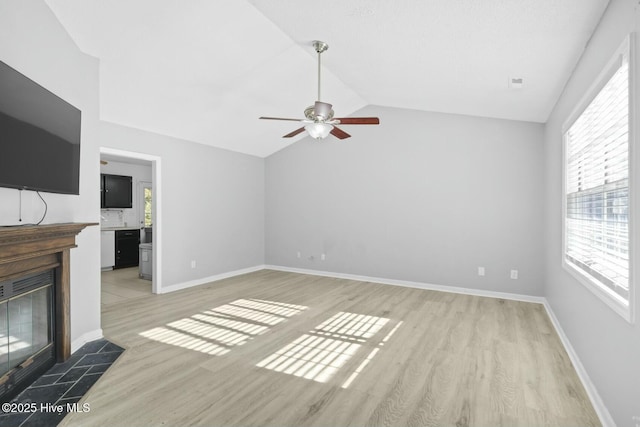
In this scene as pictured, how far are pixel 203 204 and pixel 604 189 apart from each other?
5206mm

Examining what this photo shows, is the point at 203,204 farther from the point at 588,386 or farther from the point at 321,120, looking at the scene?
the point at 588,386

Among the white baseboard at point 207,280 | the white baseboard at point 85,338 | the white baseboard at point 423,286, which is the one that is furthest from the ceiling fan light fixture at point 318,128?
the white baseboard at point 207,280

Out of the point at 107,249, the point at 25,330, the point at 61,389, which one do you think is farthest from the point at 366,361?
the point at 107,249

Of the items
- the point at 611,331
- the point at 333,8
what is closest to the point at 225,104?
the point at 333,8

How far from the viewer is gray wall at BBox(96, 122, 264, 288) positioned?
4.98m

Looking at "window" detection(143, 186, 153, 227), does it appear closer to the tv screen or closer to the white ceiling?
the white ceiling

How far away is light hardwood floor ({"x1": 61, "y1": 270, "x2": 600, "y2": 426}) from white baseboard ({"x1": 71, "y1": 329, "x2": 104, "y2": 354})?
4.7 inches

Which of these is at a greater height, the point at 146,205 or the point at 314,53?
the point at 314,53

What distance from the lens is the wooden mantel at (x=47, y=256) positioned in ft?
6.77

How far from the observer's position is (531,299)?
4707mm

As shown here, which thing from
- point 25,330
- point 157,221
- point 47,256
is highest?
point 157,221

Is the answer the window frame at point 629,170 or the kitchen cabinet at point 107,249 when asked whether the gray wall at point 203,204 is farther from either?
the window frame at point 629,170

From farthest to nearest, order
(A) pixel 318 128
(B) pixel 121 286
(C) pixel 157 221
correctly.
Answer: (B) pixel 121 286
(C) pixel 157 221
(A) pixel 318 128

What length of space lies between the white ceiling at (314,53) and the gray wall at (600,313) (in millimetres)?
180
